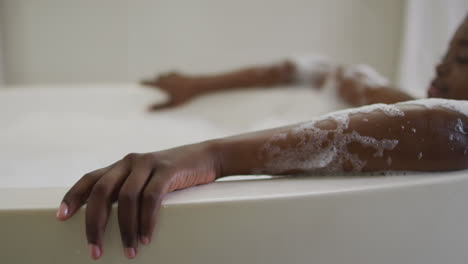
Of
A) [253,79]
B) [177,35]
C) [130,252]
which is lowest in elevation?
[130,252]

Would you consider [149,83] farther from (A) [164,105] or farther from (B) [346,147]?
(B) [346,147]

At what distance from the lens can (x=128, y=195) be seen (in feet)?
1.19

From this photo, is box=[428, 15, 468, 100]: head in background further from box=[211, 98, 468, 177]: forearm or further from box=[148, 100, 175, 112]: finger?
box=[148, 100, 175, 112]: finger

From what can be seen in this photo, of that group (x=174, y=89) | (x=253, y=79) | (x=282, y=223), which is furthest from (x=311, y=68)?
(x=282, y=223)

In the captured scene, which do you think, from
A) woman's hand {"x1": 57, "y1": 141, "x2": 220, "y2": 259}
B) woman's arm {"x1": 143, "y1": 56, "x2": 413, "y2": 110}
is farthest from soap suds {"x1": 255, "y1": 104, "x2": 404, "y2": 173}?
woman's arm {"x1": 143, "y1": 56, "x2": 413, "y2": 110}

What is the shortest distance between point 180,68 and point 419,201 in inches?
70.7

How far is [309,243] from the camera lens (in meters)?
0.43

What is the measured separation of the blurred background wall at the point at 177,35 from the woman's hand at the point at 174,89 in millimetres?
785

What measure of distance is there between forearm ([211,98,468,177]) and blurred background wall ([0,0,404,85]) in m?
→ 1.65

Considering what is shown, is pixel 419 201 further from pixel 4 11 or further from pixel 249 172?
pixel 4 11

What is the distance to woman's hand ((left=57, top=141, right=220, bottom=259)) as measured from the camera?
361 millimetres

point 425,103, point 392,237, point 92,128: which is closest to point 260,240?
point 392,237

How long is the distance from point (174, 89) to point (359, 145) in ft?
3.09

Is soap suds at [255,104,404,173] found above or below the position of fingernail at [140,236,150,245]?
above
